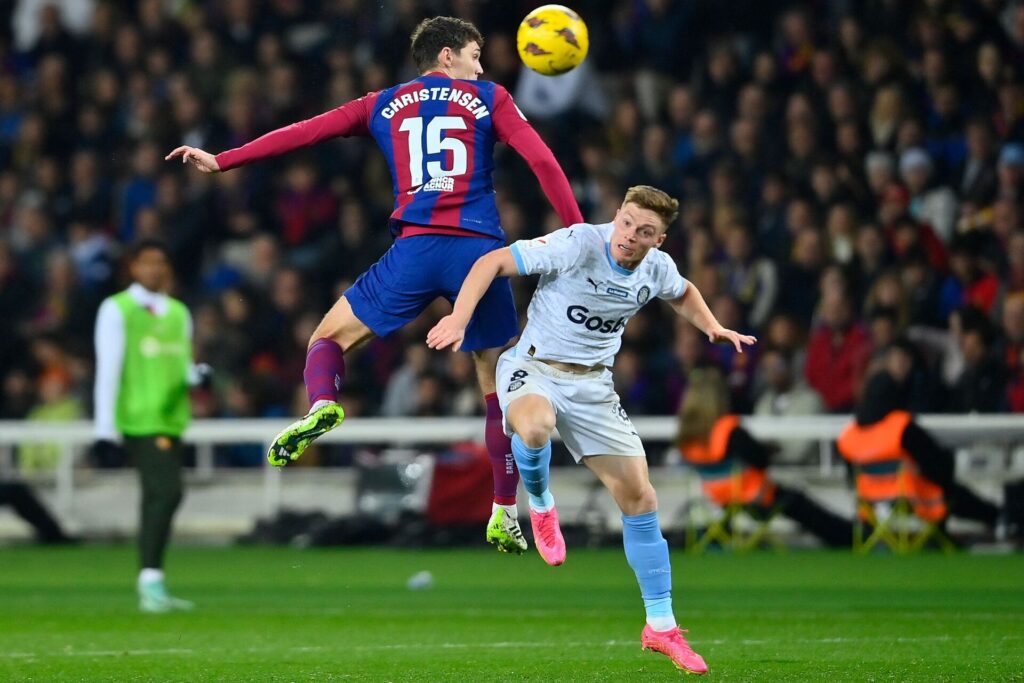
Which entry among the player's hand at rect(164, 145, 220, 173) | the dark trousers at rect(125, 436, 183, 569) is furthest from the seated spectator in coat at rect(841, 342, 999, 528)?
the player's hand at rect(164, 145, 220, 173)

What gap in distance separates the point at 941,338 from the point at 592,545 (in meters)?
3.23

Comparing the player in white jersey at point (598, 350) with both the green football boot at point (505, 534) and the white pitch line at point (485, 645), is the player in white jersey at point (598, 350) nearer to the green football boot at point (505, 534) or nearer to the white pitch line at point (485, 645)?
the green football boot at point (505, 534)

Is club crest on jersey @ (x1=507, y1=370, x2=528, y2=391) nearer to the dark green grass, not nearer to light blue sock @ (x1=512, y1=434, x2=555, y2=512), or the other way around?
light blue sock @ (x1=512, y1=434, x2=555, y2=512)

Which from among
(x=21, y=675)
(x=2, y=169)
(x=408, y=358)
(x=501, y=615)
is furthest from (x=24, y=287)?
(x=21, y=675)

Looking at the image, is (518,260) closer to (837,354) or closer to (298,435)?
(298,435)

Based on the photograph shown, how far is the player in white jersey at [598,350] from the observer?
6.94m

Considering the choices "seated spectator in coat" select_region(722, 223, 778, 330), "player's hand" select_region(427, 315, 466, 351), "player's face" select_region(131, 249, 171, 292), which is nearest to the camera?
"player's hand" select_region(427, 315, 466, 351)

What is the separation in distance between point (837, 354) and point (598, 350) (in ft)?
22.3

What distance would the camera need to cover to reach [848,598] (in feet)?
33.4

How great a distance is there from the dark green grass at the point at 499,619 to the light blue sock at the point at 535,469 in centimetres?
67

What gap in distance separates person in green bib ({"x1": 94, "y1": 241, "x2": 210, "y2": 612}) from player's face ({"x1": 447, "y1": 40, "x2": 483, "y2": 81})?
133 inches

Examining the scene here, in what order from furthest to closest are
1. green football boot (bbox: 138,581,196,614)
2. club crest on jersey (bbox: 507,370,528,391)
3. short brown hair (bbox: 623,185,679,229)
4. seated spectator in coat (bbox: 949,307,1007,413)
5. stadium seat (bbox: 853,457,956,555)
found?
seated spectator in coat (bbox: 949,307,1007,413) < stadium seat (bbox: 853,457,956,555) < green football boot (bbox: 138,581,196,614) < club crest on jersey (bbox: 507,370,528,391) < short brown hair (bbox: 623,185,679,229)

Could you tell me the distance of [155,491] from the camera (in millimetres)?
10039

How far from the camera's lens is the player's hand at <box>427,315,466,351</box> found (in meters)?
6.40
